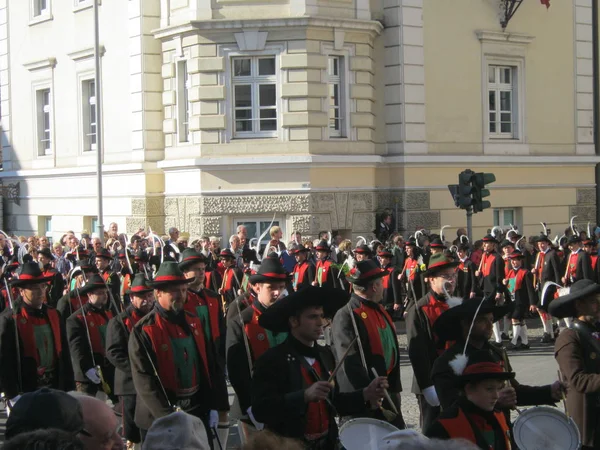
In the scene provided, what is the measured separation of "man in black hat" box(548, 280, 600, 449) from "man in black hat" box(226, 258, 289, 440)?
2.15 metres

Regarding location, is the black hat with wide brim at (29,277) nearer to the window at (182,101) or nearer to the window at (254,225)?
the window at (254,225)

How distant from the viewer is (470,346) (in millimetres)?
6531

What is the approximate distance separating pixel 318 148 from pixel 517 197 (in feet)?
20.9

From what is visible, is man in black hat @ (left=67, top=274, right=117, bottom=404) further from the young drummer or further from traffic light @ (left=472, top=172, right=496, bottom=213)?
traffic light @ (left=472, top=172, right=496, bottom=213)

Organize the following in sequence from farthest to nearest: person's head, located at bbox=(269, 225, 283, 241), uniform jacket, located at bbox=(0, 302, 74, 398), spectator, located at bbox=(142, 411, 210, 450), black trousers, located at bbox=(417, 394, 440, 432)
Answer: person's head, located at bbox=(269, 225, 283, 241)
uniform jacket, located at bbox=(0, 302, 74, 398)
black trousers, located at bbox=(417, 394, 440, 432)
spectator, located at bbox=(142, 411, 210, 450)

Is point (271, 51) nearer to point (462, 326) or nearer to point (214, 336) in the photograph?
point (214, 336)

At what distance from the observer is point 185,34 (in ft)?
80.7

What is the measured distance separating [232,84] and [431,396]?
1740 centimetres

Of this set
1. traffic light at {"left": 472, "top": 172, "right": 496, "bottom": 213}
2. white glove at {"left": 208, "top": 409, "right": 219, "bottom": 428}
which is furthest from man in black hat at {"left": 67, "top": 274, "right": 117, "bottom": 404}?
traffic light at {"left": 472, "top": 172, "right": 496, "bottom": 213}

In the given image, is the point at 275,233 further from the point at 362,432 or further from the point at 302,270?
the point at 362,432

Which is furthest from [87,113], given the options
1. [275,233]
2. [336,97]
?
[275,233]

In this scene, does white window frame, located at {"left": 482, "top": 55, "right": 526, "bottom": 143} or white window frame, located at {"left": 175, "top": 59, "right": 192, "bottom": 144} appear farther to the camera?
white window frame, located at {"left": 482, "top": 55, "right": 526, "bottom": 143}

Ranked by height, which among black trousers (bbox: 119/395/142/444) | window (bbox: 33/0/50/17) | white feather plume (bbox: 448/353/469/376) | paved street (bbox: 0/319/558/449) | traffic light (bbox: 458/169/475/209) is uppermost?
window (bbox: 33/0/50/17)

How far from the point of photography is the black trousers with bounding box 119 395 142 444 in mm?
8750
